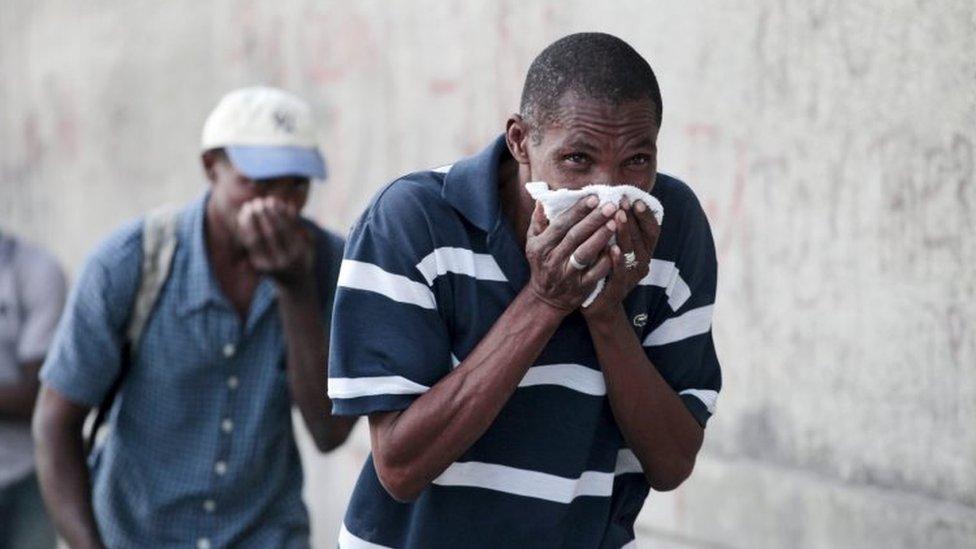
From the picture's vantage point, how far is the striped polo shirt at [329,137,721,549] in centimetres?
280

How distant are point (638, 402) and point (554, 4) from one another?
126 inches

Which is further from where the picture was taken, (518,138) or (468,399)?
(518,138)

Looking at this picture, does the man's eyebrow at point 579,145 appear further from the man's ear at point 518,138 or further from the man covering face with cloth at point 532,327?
the man's ear at point 518,138

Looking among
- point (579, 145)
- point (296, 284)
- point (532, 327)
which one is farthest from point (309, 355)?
point (579, 145)

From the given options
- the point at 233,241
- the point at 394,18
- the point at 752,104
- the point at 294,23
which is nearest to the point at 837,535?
the point at 752,104

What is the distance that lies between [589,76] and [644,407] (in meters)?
0.57

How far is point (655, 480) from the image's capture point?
300 centimetres

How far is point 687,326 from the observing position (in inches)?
119

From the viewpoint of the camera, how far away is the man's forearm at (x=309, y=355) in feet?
13.5

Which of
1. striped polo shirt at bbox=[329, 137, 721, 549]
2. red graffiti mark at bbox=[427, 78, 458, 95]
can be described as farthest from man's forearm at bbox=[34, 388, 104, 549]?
red graffiti mark at bbox=[427, 78, 458, 95]

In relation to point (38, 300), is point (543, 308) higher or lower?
higher

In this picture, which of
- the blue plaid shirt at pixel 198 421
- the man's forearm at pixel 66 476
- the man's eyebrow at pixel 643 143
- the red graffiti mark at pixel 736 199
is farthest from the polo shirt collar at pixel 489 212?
the red graffiti mark at pixel 736 199

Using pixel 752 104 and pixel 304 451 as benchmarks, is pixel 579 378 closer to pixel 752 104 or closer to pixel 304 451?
pixel 752 104

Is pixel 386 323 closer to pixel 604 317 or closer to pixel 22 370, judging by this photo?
pixel 604 317
